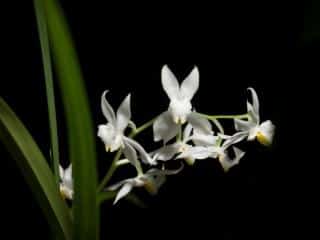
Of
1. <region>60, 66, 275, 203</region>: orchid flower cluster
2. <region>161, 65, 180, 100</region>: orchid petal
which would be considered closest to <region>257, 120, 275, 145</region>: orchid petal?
<region>60, 66, 275, 203</region>: orchid flower cluster

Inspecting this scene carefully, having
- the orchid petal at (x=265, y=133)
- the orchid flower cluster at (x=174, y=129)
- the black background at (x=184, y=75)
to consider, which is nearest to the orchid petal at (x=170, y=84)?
the orchid flower cluster at (x=174, y=129)

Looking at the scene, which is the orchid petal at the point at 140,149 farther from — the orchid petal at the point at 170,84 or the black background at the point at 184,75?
the black background at the point at 184,75

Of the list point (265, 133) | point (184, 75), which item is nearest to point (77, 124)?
point (265, 133)

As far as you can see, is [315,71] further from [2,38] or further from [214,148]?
[2,38]

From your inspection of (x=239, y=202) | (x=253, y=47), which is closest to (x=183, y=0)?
(x=253, y=47)

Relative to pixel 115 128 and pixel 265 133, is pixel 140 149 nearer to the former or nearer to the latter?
pixel 115 128

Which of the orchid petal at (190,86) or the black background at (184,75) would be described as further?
the black background at (184,75)
